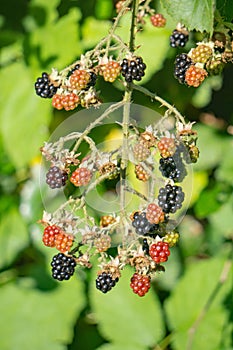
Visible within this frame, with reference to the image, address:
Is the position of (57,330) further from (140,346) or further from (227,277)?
A: (227,277)

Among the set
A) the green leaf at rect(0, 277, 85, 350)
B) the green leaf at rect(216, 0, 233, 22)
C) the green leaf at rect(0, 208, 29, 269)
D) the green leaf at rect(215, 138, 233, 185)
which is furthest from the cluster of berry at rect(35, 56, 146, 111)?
the green leaf at rect(0, 277, 85, 350)

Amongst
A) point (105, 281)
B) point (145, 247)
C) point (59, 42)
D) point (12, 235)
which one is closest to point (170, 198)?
point (145, 247)

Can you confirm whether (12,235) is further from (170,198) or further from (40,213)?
(170,198)

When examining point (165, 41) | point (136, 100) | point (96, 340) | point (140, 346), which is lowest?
point (96, 340)

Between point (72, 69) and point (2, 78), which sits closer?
point (72, 69)

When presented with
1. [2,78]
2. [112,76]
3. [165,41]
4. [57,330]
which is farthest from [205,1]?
[57,330]

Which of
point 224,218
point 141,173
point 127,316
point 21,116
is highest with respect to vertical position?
point 141,173

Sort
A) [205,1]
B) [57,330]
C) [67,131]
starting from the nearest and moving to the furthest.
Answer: [205,1]
[67,131]
[57,330]
